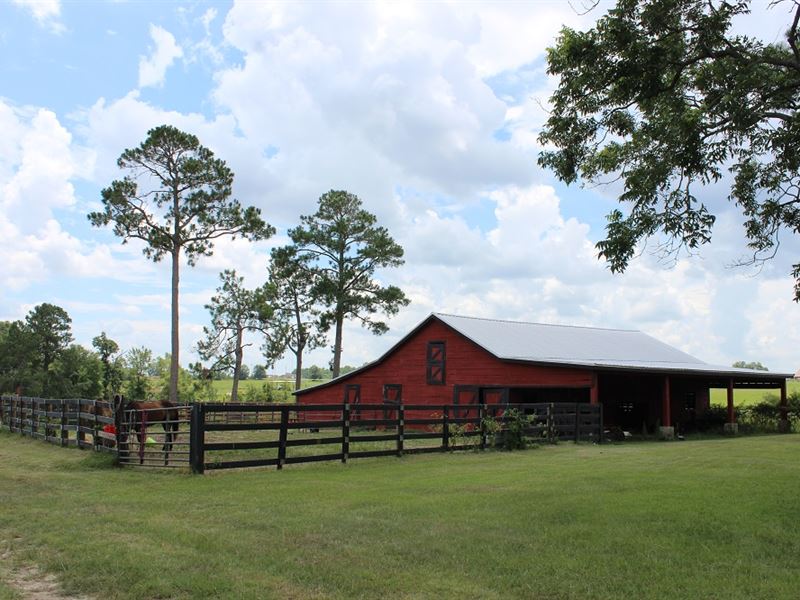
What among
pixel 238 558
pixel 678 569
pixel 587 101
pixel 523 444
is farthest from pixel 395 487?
pixel 523 444

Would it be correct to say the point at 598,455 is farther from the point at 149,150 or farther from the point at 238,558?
the point at 149,150

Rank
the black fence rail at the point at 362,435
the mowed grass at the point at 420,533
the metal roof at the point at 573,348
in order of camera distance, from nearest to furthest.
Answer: the mowed grass at the point at 420,533, the black fence rail at the point at 362,435, the metal roof at the point at 573,348

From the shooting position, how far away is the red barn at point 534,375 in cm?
2542

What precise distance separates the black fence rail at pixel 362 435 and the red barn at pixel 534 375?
2181 millimetres

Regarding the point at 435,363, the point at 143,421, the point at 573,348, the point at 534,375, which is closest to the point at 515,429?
the point at 534,375

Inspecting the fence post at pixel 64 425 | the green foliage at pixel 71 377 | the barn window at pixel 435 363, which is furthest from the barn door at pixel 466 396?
the green foliage at pixel 71 377

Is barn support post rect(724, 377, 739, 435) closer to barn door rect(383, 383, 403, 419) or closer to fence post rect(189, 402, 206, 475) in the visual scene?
barn door rect(383, 383, 403, 419)

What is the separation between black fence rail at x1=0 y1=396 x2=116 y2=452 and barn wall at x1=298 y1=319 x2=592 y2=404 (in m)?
13.3

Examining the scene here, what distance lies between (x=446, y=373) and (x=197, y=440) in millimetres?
16883

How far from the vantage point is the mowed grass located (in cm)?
569

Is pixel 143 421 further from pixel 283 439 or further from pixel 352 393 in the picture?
pixel 352 393

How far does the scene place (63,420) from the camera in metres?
18.3

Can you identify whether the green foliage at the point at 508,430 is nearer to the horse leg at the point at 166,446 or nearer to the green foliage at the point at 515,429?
the green foliage at the point at 515,429

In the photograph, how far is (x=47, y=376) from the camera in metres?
39.3
